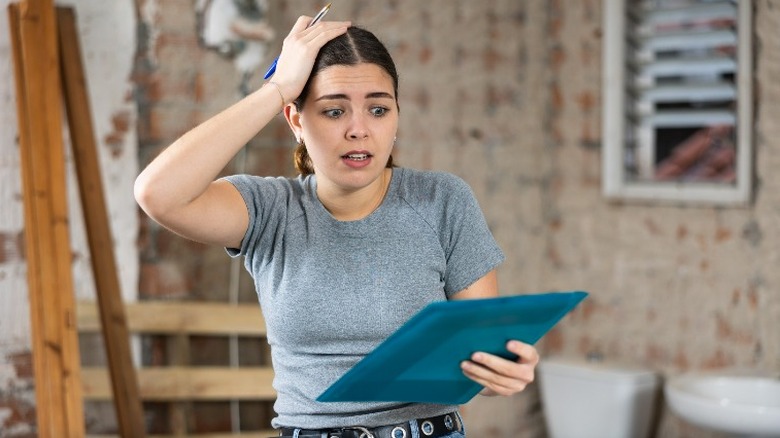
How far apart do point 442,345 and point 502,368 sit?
131 millimetres

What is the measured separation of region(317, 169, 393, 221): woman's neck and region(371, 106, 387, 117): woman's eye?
0.11 m

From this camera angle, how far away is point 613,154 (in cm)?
423

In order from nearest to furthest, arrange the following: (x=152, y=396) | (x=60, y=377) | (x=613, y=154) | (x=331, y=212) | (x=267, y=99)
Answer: (x=267, y=99) → (x=331, y=212) → (x=60, y=377) → (x=152, y=396) → (x=613, y=154)

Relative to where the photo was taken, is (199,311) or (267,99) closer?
(267,99)

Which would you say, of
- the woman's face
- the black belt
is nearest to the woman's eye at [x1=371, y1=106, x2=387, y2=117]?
the woman's face

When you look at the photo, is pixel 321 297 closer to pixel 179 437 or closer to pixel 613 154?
pixel 179 437

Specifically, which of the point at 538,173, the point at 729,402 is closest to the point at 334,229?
the point at 729,402

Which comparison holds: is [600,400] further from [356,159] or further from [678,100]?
[356,159]

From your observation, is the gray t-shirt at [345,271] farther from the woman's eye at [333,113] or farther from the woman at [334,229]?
the woman's eye at [333,113]

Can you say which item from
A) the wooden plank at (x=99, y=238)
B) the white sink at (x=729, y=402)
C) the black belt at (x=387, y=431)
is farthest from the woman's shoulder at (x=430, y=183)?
the white sink at (x=729, y=402)

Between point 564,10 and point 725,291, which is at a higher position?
point 564,10

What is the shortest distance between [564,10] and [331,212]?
2.97 m

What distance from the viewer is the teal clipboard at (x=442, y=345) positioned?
1.30 metres

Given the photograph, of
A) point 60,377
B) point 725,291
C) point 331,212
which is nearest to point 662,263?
point 725,291
